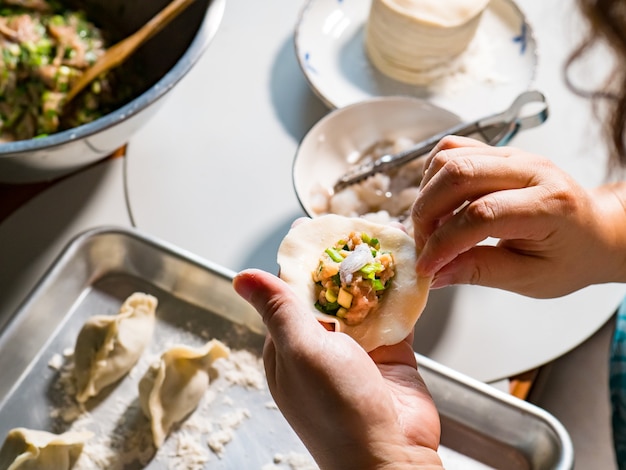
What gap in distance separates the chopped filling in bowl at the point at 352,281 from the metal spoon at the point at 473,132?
244mm

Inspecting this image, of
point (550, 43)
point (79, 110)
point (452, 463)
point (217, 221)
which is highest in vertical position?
point (550, 43)

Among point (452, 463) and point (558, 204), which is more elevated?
point (558, 204)

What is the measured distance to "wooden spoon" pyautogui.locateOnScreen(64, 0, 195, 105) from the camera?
988mm

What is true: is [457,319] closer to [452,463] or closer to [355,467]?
[452,463]

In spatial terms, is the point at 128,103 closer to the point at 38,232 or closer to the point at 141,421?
the point at 38,232

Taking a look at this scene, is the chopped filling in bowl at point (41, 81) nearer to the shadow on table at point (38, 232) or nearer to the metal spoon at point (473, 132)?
the shadow on table at point (38, 232)

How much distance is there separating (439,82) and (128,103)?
0.55 metres

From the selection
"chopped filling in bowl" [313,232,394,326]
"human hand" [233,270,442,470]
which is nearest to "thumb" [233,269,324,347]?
"human hand" [233,270,442,470]

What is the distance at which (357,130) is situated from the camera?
1075mm

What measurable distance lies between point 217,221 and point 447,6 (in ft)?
1.67

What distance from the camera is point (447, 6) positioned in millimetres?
1114

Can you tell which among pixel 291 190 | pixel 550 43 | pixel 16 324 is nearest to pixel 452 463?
pixel 291 190

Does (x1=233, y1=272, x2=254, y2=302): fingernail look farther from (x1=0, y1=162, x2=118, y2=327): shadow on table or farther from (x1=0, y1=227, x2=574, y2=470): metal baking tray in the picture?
A: (x1=0, y1=162, x2=118, y2=327): shadow on table

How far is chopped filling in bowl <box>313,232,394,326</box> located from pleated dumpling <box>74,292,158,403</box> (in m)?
0.29
